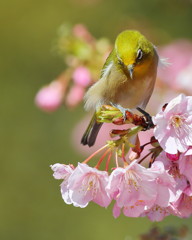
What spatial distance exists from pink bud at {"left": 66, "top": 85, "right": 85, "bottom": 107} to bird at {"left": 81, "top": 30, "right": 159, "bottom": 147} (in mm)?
775

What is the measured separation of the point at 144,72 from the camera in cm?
203

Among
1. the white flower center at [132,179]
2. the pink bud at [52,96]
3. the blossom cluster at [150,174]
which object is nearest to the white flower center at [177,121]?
the blossom cluster at [150,174]

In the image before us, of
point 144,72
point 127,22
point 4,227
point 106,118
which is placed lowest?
point 4,227

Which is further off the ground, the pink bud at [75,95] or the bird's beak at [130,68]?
the bird's beak at [130,68]

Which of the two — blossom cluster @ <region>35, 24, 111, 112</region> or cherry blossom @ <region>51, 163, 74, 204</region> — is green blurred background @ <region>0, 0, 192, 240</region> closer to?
blossom cluster @ <region>35, 24, 111, 112</region>

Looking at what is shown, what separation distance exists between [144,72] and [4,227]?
2564mm

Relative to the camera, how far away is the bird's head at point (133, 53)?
1.98 meters

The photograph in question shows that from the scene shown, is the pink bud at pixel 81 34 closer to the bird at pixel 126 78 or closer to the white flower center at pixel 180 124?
the bird at pixel 126 78

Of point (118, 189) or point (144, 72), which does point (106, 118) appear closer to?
point (118, 189)

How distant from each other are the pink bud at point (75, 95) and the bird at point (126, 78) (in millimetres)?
775

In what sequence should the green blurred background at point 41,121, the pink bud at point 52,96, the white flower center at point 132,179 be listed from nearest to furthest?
the white flower center at point 132,179
the pink bud at point 52,96
the green blurred background at point 41,121

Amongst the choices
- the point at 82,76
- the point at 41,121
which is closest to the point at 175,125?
the point at 82,76

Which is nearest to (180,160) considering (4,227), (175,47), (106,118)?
(106,118)

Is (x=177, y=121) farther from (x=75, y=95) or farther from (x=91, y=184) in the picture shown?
(x=75, y=95)
